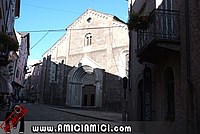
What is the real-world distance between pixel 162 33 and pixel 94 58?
24053 millimetres

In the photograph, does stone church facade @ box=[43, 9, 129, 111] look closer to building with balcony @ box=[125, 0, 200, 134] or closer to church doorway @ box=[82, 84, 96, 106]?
church doorway @ box=[82, 84, 96, 106]

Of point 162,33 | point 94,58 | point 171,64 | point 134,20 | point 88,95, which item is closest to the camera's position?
point 162,33

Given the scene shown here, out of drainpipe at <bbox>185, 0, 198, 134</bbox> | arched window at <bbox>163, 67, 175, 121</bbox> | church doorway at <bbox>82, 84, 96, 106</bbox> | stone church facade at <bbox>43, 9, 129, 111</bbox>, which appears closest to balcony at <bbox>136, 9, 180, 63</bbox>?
drainpipe at <bbox>185, 0, 198, 134</bbox>

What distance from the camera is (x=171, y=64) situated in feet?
26.7

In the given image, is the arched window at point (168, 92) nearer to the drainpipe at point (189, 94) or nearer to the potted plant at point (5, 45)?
the drainpipe at point (189, 94)

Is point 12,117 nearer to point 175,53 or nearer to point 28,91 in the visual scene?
point 175,53

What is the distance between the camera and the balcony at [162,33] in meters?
7.53

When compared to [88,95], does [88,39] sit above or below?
above

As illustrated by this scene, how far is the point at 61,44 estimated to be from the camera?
120ft

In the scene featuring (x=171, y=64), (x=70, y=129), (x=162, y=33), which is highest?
(x=162, y=33)

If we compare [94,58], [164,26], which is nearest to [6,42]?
[164,26]

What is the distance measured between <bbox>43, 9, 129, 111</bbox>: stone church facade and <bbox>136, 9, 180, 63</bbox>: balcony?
61.1 feet

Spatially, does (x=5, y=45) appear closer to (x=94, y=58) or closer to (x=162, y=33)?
(x=162, y=33)

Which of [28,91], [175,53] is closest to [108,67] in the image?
[175,53]
